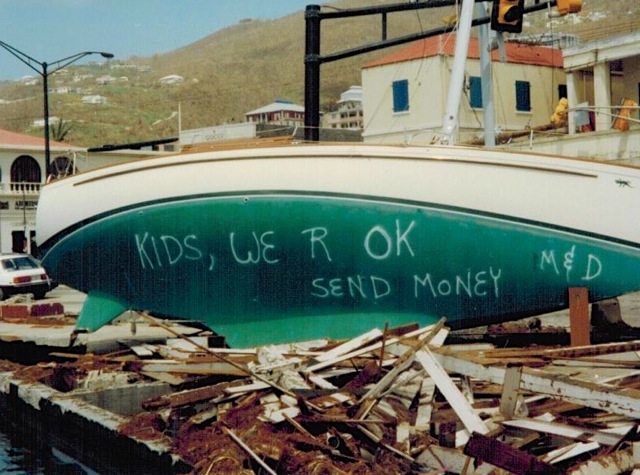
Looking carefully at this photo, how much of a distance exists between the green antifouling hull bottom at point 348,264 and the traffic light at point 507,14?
4355 millimetres

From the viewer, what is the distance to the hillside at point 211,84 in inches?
3944

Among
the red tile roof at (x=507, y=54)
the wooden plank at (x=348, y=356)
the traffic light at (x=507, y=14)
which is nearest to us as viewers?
the wooden plank at (x=348, y=356)

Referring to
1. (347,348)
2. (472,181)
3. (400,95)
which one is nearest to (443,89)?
(400,95)

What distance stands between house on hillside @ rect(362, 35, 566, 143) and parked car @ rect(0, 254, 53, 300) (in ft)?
42.4

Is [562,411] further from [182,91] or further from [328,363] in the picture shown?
[182,91]

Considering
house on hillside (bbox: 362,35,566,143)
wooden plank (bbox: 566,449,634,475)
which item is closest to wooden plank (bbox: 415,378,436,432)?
wooden plank (bbox: 566,449,634,475)

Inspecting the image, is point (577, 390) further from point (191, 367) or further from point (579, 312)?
point (191, 367)

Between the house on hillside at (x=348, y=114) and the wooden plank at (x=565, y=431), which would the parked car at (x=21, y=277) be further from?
the house on hillside at (x=348, y=114)

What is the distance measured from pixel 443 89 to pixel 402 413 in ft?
93.9

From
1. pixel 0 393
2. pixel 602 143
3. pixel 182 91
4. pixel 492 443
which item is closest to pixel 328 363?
pixel 492 443

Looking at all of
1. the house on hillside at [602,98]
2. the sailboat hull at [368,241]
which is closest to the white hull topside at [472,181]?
the sailboat hull at [368,241]

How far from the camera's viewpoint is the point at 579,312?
9594mm

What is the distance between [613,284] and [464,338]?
2.07 metres

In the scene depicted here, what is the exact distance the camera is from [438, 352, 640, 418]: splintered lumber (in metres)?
5.78
